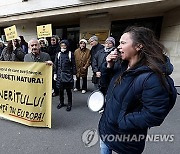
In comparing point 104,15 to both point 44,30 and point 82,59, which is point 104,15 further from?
point 44,30

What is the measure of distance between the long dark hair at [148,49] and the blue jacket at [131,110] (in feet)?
0.14

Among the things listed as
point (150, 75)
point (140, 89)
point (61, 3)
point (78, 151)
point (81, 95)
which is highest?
point (61, 3)

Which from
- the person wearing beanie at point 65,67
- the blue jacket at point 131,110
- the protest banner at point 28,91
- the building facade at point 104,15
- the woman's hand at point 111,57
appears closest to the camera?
the blue jacket at point 131,110

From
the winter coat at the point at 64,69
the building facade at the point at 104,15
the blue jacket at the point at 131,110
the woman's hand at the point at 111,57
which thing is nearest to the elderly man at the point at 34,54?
the winter coat at the point at 64,69

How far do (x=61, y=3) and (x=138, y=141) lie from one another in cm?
695

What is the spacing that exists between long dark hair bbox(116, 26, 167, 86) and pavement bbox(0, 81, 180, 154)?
5.93ft

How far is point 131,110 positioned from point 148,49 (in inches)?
18.3

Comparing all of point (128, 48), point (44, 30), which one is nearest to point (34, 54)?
point (44, 30)

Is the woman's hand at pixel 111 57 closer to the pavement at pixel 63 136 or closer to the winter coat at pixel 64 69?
the pavement at pixel 63 136

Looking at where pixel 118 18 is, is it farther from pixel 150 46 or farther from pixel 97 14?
pixel 150 46

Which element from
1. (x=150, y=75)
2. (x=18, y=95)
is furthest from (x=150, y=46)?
(x=18, y=95)

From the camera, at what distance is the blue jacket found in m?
1.06

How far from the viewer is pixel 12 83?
3088 mm

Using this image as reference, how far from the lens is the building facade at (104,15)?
5.88 meters
